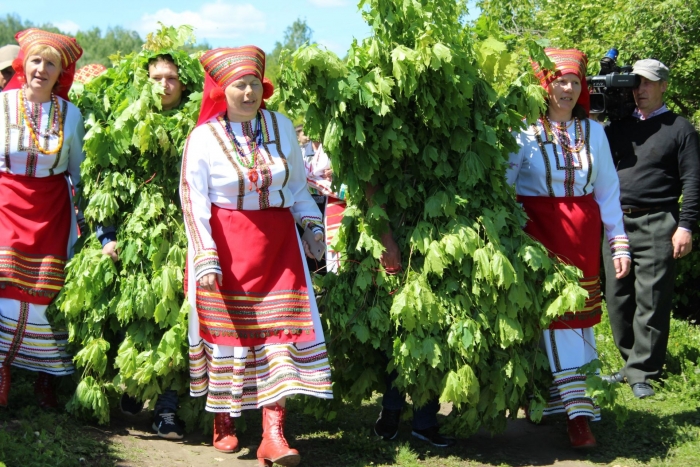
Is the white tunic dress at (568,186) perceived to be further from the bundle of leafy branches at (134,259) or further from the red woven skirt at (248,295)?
the bundle of leafy branches at (134,259)

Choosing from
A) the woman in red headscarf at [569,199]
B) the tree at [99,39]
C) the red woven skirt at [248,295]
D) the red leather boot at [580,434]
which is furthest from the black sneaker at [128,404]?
the tree at [99,39]

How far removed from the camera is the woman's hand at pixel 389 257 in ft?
15.5

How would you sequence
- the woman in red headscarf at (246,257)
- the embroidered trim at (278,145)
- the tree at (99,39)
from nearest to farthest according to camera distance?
the woman in red headscarf at (246,257) → the embroidered trim at (278,145) → the tree at (99,39)

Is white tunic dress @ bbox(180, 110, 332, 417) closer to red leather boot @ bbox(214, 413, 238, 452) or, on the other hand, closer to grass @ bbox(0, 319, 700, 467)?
red leather boot @ bbox(214, 413, 238, 452)

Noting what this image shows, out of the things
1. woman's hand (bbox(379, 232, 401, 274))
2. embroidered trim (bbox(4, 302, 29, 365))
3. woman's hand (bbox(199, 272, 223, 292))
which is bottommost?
embroidered trim (bbox(4, 302, 29, 365))

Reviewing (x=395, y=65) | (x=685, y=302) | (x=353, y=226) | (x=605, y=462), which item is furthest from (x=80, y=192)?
(x=685, y=302)

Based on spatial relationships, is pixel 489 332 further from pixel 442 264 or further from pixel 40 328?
pixel 40 328

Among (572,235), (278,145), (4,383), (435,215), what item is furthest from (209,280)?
(572,235)

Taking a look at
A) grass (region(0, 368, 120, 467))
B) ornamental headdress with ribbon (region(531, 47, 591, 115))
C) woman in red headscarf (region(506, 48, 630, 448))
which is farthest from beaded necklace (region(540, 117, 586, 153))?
grass (region(0, 368, 120, 467))

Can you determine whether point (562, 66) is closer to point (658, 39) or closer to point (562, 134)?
point (562, 134)

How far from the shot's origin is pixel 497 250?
4.51 meters

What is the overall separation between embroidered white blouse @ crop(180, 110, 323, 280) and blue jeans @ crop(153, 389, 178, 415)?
3.24 ft

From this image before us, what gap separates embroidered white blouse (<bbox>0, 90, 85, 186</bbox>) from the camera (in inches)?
193

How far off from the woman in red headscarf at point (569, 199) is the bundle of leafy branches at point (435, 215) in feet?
0.63
